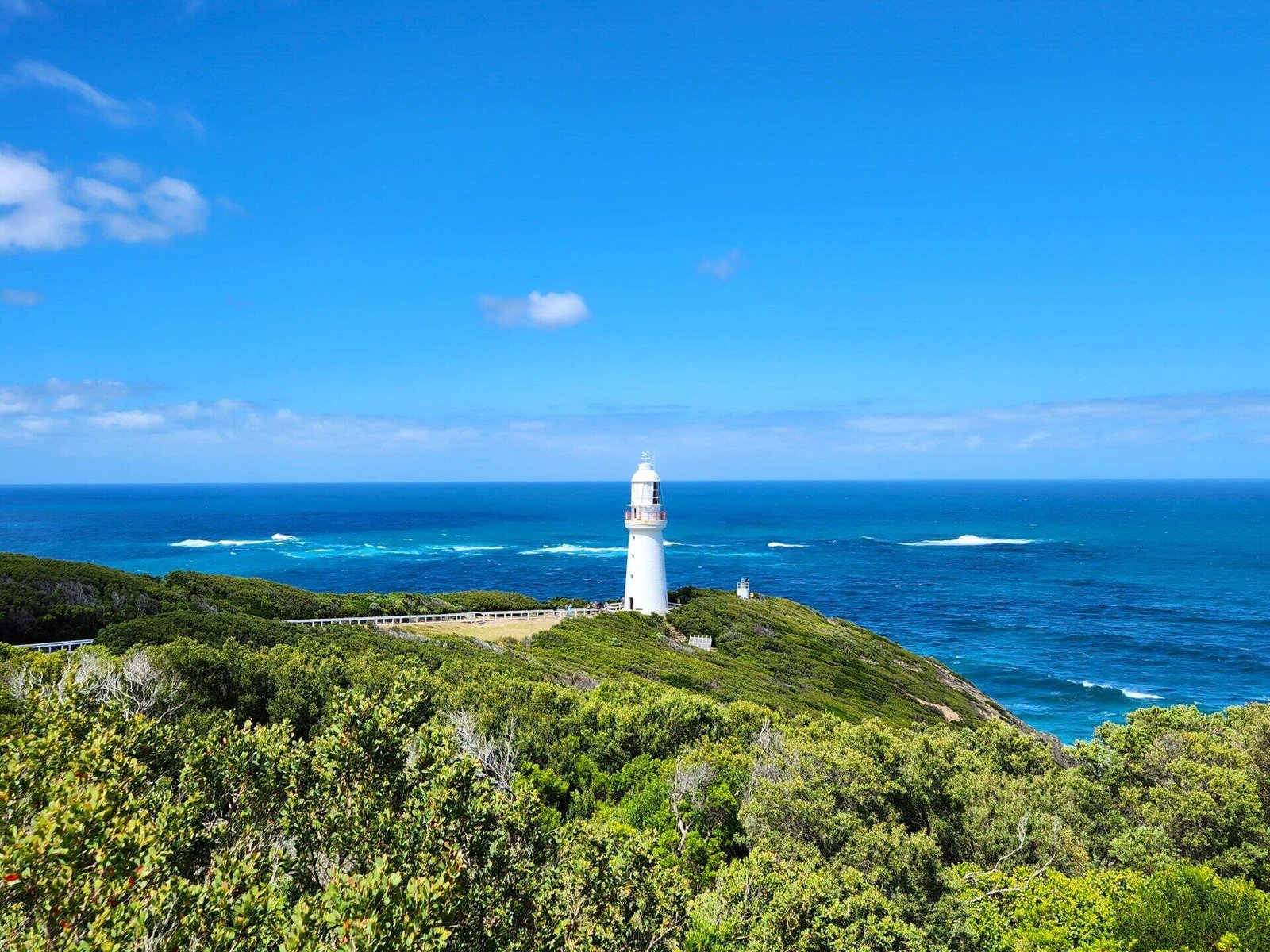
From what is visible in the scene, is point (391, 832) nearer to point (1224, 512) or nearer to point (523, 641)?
point (523, 641)

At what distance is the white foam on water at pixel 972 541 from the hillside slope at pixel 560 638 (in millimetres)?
86779

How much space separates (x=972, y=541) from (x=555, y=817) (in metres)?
139

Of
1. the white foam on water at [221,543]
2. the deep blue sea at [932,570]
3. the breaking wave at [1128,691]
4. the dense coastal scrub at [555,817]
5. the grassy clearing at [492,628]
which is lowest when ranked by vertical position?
the breaking wave at [1128,691]

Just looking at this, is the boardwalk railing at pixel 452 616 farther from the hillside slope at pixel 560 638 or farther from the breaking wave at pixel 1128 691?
the breaking wave at pixel 1128 691

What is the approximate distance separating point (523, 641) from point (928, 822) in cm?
2309

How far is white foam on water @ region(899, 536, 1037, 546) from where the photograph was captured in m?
129

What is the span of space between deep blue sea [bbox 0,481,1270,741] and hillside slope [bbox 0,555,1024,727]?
510 inches

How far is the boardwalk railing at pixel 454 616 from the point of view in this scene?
33344mm

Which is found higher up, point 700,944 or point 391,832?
point 391,832

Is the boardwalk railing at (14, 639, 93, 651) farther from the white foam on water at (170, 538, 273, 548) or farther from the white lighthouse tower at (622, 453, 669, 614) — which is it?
the white foam on water at (170, 538, 273, 548)

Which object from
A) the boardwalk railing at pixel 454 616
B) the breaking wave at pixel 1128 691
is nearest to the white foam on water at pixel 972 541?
the breaking wave at pixel 1128 691

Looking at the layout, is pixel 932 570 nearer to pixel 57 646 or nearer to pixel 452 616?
pixel 452 616

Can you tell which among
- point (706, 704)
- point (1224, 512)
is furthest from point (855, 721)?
point (1224, 512)

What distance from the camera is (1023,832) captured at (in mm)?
13289
